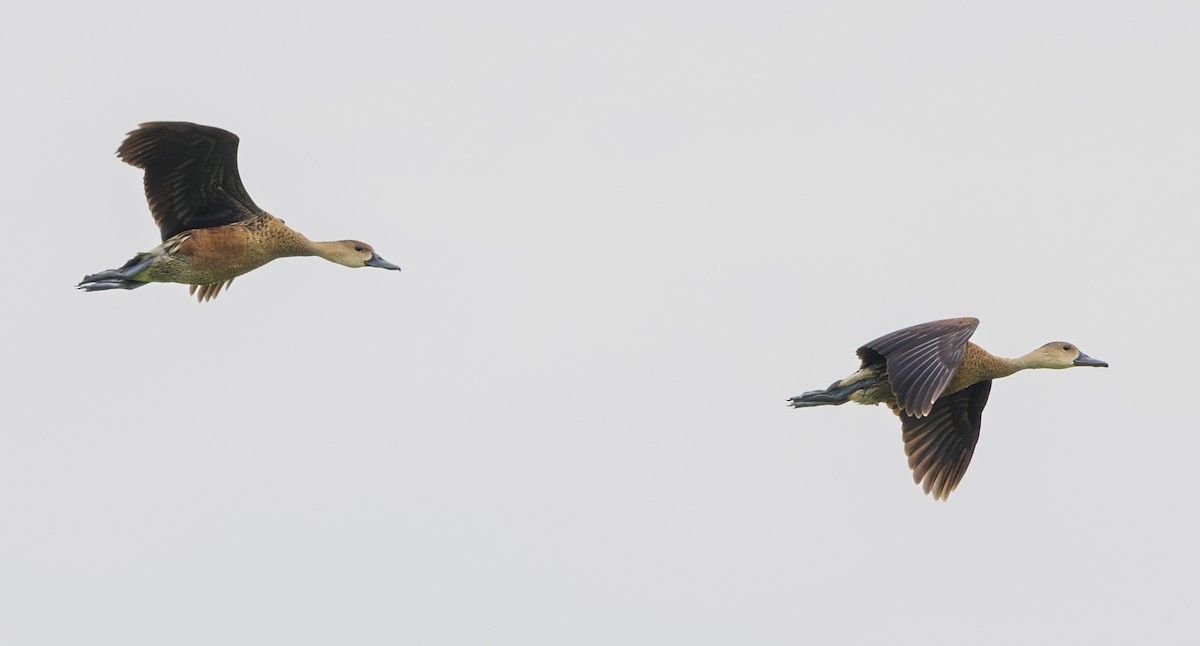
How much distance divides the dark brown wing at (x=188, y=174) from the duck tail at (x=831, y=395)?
5372 mm

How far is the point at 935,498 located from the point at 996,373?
4.89 feet

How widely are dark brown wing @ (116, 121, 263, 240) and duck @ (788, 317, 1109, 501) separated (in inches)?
221

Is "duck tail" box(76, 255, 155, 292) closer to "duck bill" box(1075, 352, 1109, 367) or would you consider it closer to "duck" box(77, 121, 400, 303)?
"duck" box(77, 121, 400, 303)

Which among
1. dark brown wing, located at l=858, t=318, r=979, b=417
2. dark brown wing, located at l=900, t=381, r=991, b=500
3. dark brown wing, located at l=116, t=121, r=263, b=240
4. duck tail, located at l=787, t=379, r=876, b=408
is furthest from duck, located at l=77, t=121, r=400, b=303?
dark brown wing, located at l=900, t=381, r=991, b=500

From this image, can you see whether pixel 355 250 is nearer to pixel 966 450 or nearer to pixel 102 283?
pixel 102 283

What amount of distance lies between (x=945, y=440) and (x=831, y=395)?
172cm

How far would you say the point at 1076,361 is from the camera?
754 inches

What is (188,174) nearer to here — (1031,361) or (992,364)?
(992,364)

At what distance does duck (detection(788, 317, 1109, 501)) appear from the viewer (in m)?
16.7

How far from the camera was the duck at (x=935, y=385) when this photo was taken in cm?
1670

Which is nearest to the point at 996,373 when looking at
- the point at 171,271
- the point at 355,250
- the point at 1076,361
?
the point at 1076,361

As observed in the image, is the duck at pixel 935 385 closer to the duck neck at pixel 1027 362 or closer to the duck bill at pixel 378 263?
the duck neck at pixel 1027 362

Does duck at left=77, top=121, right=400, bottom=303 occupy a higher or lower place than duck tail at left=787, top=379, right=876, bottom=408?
higher

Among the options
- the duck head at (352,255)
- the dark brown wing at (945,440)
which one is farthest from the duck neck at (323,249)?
the dark brown wing at (945,440)
